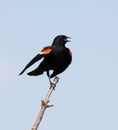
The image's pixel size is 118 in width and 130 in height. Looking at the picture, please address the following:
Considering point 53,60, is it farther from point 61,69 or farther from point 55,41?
point 55,41

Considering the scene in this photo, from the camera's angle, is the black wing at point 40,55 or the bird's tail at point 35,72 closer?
the black wing at point 40,55

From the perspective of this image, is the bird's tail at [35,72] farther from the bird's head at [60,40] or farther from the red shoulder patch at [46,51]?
the bird's head at [60,40]

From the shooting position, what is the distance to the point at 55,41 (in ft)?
32.0

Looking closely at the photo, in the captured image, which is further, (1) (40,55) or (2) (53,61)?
(2) (53,61)

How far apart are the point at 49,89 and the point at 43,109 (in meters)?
0.56

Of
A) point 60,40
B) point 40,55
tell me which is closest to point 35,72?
point 40,55

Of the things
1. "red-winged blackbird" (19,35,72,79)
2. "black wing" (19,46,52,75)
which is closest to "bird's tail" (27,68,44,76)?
"red-winged blackbird" (19,35,72,79)

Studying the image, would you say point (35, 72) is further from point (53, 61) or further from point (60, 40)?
point (60, 40)

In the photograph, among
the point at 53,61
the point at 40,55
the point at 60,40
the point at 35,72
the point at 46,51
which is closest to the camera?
the point at 40,55

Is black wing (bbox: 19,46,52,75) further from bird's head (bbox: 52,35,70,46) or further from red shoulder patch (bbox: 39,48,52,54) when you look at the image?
bird's head (bbox: 52,35,70,46)

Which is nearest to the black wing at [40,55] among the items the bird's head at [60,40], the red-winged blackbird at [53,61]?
the red-winged blackbird at [53,61]

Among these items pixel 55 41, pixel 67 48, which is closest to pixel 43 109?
pixel 67 48

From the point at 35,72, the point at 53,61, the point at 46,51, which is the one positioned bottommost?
the point at 35,72

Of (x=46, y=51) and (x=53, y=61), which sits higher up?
(x=46, y=51)
